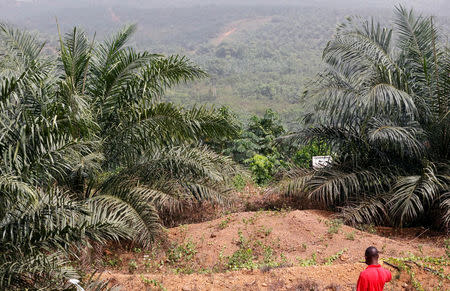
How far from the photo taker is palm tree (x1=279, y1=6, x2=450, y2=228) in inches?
276

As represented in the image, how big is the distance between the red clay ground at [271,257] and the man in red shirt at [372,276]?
44.1 inches

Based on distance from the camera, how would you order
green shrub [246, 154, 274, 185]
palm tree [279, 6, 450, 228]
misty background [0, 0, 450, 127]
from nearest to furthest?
palm tree [279, 6, 450, 228] < green shrub [246, 154, 274, 185] < misty background [0, 0, 450, 127]

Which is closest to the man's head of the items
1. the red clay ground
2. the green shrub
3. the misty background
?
the red clay ground

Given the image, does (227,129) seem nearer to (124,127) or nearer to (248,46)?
(124,127)

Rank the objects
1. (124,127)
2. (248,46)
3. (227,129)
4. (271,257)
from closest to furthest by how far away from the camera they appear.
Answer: (271,257)
(124,127)
(227,129)
(248,46)

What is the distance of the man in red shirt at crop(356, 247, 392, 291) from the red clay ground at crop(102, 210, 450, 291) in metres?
1.12

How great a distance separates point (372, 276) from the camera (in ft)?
11.8

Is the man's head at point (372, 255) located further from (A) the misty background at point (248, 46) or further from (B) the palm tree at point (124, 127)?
(A) the misty background at point (248, 46)

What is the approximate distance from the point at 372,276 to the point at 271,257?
2480mm

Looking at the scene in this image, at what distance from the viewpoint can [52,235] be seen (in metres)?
4.04

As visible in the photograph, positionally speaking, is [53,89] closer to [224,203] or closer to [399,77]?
[224,203]

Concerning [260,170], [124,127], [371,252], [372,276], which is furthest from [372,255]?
[260,170]

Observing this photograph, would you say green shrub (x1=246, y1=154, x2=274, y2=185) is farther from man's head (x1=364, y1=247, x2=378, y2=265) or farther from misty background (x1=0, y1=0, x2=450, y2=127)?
man's head (x1=364, y1=247, x2=378, y2=265)

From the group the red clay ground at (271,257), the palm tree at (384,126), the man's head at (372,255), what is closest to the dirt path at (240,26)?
the palm tree at (384,126)
